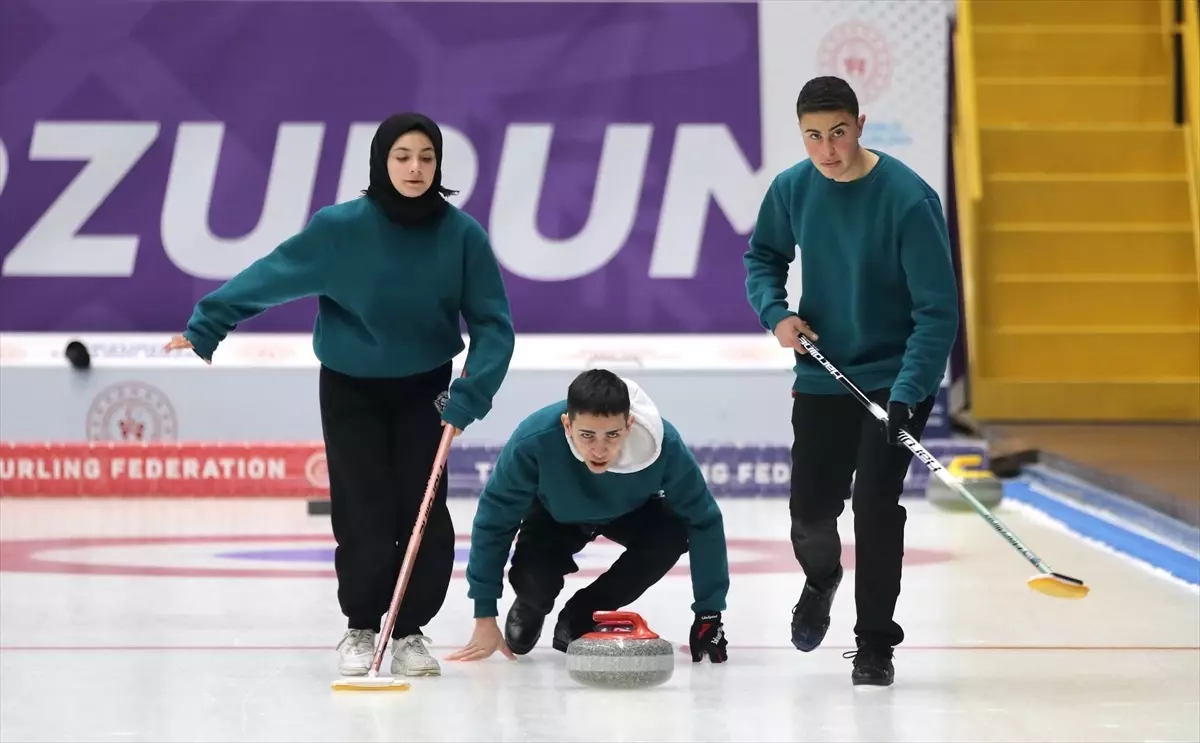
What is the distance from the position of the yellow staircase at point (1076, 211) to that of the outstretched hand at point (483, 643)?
18.2ft

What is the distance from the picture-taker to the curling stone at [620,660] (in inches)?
144

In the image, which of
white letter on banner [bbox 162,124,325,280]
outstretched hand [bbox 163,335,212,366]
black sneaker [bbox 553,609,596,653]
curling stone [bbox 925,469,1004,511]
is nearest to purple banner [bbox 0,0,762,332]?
white letter on banner [bbox 162,124,325,280]

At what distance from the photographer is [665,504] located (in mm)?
4195

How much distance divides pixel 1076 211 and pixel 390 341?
6.61 metres

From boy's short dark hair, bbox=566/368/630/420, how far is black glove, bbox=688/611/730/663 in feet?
1.99

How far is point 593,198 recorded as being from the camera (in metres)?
8.79

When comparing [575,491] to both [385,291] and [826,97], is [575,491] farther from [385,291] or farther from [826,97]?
[826,97]

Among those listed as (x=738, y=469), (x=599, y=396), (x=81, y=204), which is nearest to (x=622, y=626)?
(x=599, y=396)

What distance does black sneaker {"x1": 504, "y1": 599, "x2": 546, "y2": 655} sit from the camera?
4137 millimetres

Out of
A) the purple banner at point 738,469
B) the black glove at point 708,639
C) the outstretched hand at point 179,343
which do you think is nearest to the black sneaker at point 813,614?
the black glove at point 708,639

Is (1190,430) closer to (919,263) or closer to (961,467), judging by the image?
(961,467)

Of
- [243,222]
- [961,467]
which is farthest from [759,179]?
[243,222]

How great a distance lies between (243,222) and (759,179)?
2493mm

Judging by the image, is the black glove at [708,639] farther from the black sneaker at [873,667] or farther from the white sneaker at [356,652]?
the white sneaker at [356,652]
